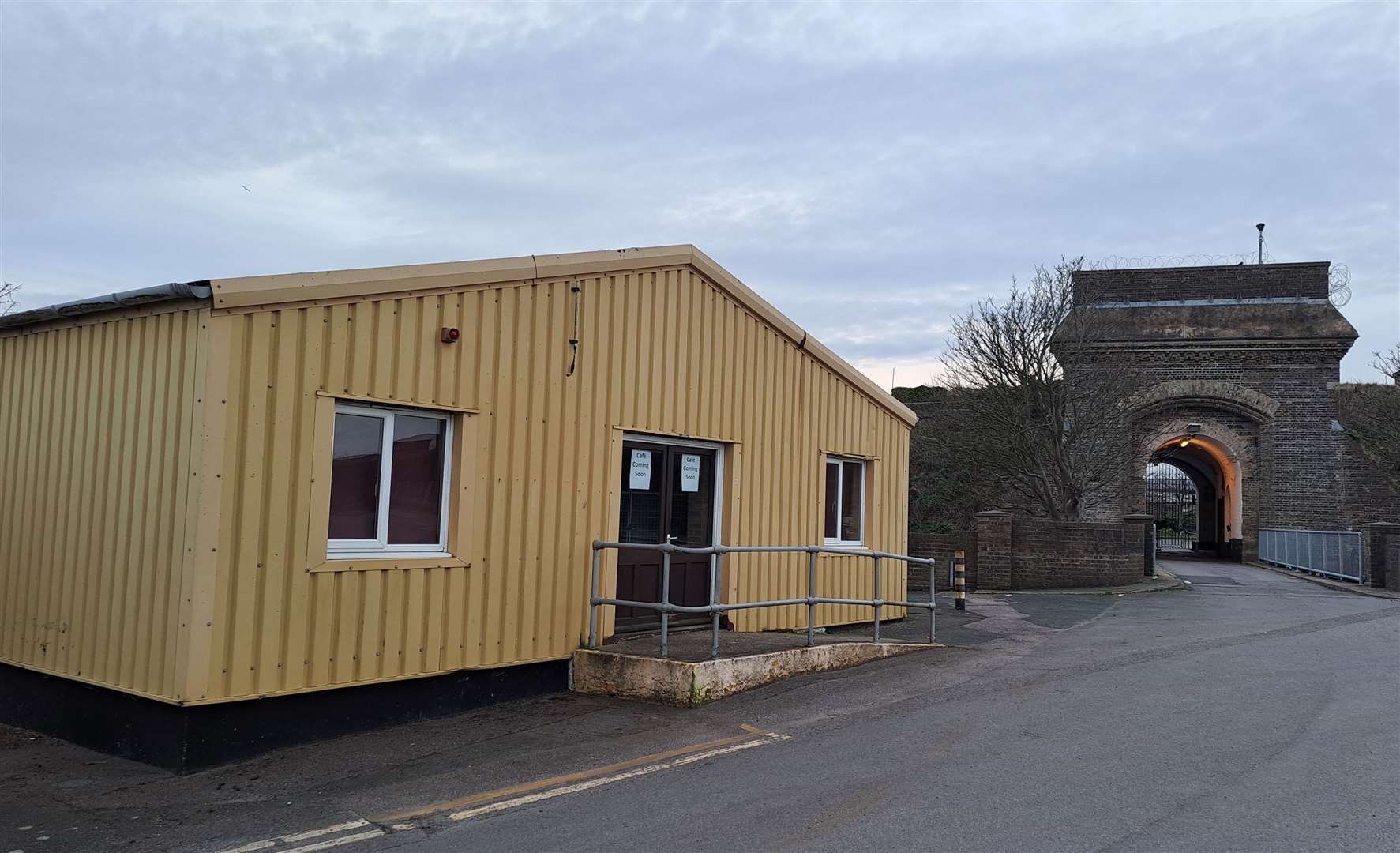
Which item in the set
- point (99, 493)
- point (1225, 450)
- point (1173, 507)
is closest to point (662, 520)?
point (99, 493)

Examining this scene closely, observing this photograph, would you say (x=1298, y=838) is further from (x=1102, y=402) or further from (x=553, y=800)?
(x=1102, y=402)

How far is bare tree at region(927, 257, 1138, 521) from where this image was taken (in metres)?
24.7

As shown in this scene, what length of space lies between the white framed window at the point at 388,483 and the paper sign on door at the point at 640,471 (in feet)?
7.45

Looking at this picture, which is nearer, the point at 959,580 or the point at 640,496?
the point at 640,496

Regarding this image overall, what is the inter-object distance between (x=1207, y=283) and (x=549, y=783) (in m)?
30.0

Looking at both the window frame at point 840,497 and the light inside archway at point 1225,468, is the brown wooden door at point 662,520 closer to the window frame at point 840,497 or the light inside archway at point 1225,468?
the window frame at point 840,497

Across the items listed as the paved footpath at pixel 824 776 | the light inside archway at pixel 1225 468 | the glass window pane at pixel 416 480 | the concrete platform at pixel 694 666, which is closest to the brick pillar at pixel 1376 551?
the light inside archway at pixel 1225 468

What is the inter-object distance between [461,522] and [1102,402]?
67.8 ft

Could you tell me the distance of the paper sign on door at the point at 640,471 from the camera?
32.5ft

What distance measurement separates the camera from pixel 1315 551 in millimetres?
24922

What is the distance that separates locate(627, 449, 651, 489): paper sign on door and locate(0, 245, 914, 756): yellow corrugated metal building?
0.03m

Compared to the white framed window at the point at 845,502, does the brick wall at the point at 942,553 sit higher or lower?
lower

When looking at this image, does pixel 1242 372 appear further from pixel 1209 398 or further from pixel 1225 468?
pixel 1225 468

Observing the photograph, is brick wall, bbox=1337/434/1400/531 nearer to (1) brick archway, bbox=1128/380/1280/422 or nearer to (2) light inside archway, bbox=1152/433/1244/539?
(1) brick archway, bbox=1128/380/1280/422
